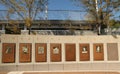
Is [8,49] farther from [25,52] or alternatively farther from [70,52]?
[70,52]

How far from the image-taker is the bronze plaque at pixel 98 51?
18595 mm

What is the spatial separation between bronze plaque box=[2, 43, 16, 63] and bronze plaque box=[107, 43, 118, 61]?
7489 mm

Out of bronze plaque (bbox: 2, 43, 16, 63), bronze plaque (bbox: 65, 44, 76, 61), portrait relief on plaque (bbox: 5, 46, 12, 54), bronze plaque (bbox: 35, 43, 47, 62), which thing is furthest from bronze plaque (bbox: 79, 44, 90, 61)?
portrait relief on plaque (bbox: 5, 46, 12, 54)

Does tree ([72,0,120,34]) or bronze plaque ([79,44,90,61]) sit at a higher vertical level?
tree ([72,0,120,34])

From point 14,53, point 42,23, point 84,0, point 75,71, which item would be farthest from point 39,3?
point 75,71

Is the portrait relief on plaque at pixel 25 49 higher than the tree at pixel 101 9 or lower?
lower

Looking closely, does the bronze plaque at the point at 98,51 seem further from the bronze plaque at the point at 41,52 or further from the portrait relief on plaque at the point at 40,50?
the portrait relief on plaque at the point at 40,50

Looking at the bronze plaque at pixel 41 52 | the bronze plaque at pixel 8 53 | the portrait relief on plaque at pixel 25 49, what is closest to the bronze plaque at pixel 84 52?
the bronze plaque at pixel 41 52

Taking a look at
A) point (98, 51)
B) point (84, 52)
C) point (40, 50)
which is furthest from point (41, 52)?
point (98, 51)

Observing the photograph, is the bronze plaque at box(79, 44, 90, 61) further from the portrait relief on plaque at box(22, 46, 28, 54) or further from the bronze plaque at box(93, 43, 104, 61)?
the portrait relief on plaque at box(22, 46, 28, 54)

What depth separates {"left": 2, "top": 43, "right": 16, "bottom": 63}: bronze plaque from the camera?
57.3 feet

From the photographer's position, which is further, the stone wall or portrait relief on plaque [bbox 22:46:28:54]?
portrait relief on plaque [bbox 22:46:28:54]

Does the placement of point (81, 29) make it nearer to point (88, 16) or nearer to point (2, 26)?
point (88, 16)

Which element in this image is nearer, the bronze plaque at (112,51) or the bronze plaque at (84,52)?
the bronze plaque at (84,52)
